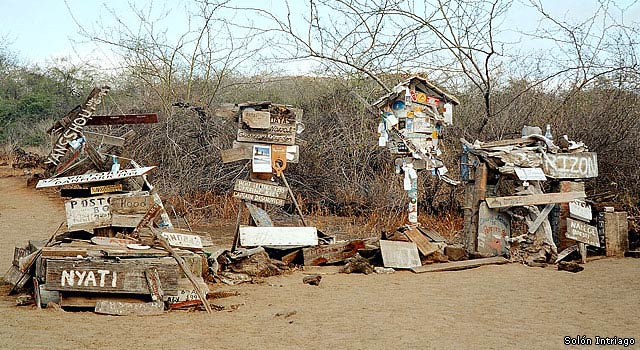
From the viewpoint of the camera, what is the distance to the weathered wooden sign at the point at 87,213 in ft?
27.4

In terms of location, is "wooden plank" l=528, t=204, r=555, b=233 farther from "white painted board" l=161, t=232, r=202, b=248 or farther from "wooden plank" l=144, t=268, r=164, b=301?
"wooden plank" l=144, t=268, r=164, b=301

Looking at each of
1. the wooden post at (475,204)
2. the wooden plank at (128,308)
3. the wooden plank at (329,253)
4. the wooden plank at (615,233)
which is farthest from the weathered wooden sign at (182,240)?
the wooden plank at (615,233)

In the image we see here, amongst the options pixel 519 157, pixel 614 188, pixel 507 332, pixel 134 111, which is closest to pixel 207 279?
pixel 507 332

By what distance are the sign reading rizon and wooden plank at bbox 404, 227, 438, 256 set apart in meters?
4.57

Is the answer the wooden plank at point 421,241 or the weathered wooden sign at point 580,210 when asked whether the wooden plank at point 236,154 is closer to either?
the wooden plank at point 421,241

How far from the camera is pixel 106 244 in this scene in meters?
7.94

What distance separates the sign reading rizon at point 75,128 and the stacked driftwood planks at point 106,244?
12mm

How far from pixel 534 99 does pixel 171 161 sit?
8.69m

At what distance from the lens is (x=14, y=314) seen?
7.03m

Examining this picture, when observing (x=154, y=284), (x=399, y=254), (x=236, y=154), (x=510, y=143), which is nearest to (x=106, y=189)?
(x=154, y=284)

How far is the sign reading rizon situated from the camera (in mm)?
8711

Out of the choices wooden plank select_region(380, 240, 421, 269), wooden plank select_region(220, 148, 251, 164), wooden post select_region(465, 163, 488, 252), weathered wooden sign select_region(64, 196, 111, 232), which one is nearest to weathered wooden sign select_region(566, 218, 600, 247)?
wooden post select_region(465, 163, 488, 252)

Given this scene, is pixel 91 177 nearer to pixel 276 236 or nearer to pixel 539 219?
pixel 276 236

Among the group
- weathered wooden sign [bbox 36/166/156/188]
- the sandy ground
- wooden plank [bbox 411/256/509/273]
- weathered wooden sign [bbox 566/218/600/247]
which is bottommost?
the sandy ground
